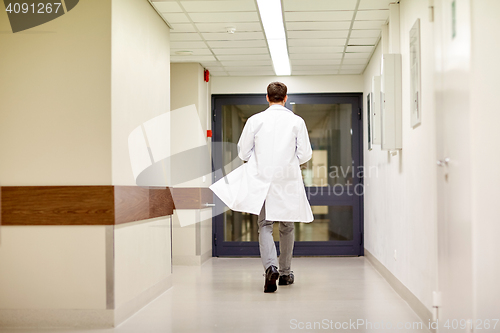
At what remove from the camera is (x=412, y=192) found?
3.52 m

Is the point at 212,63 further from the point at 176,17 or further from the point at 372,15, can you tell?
the point at 372,15

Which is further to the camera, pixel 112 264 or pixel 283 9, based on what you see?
pixel 283 9

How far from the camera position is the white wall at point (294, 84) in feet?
22.5

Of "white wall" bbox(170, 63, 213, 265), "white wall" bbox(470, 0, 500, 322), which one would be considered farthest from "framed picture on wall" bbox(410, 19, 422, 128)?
"white wall" bbox(170, 63, 213, 265)

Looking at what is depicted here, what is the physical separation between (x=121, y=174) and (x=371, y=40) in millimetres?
3085

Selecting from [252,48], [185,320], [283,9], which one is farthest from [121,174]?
[252,48]

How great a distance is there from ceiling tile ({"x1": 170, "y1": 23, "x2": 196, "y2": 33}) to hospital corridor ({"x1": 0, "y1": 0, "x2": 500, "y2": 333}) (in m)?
0.03

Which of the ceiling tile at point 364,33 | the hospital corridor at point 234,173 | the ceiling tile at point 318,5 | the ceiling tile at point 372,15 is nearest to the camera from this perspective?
the hospital corridor at point 234,173

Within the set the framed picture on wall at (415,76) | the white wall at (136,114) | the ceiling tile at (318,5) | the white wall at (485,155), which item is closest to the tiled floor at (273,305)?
the white wall at (136,114)

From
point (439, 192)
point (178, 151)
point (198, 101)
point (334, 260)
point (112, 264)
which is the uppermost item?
point (198, 101)

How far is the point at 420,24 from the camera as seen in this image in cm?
323

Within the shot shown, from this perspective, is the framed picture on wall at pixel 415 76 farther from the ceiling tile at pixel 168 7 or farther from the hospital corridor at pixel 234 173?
the ceiling tile at pixel 168 7

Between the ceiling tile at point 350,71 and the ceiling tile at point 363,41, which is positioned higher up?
the ceiling tile at point 363,41

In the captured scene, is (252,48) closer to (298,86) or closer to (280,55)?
(280,55)
